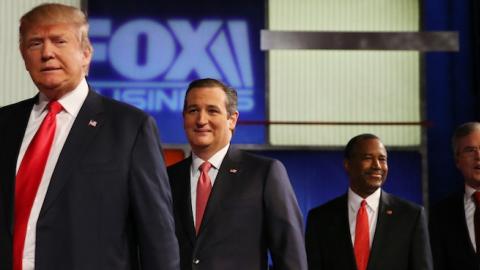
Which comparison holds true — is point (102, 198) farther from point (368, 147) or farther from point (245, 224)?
point (368, 147)

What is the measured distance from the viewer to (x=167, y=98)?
271 inches

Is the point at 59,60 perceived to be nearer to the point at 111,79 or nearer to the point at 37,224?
the point at 37,224

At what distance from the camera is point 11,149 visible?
1.82 metres

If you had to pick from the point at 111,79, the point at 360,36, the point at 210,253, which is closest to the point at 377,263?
the point at 210,253

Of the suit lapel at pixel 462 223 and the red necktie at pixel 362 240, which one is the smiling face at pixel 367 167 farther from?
the suit lapel at pixel 462 223

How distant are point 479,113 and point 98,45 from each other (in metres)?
3.01

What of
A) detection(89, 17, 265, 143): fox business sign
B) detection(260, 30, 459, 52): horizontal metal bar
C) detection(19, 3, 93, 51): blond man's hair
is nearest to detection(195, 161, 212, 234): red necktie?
detection(19, 3, 93, 51): blond man's hair

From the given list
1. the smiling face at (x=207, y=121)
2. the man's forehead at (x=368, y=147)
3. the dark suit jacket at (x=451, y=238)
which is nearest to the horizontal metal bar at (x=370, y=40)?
the man's forehead at (x=368, y=147)

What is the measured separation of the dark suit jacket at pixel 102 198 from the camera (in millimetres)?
1722

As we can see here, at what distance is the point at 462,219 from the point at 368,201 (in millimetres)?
382

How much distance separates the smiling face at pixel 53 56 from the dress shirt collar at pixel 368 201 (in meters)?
2.02

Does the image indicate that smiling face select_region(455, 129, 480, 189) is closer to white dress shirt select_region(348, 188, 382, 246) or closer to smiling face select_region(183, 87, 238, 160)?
white dress shirt select_region(348, 188, 382, 246)

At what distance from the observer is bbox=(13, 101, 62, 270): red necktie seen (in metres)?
1.72

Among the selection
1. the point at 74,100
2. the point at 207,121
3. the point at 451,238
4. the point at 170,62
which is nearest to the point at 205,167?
the point at 207,121
